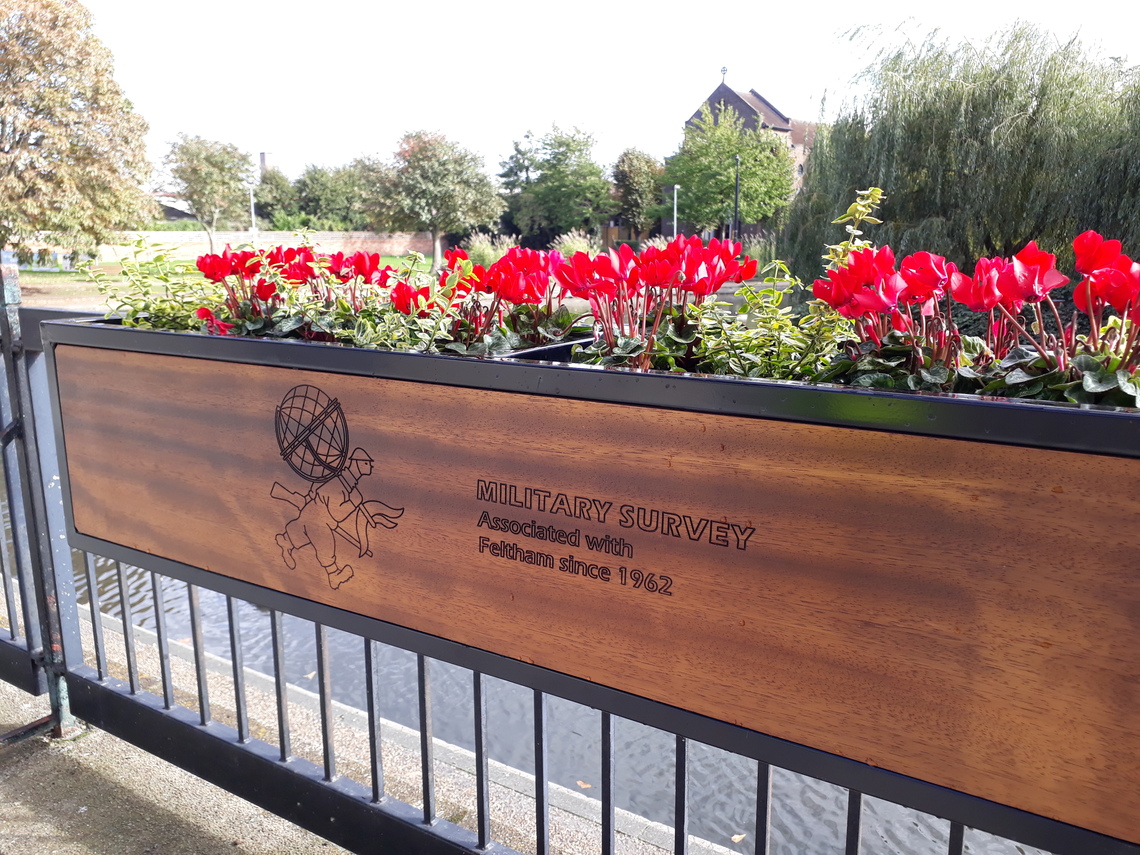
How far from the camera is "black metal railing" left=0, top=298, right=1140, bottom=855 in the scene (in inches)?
39.4

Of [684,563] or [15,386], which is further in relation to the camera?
[15,386]

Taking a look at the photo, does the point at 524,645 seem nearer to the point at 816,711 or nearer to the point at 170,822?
the point at 816,711

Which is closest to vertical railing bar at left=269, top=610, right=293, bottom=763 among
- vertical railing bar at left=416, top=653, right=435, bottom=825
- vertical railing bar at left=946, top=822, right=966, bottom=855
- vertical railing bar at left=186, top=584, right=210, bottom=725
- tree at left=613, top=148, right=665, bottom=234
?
vertical railing bar at left=186, top=584, right=210, bottom=725

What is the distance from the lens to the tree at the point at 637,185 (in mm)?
41438

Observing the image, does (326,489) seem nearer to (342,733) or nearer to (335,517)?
(335,517)

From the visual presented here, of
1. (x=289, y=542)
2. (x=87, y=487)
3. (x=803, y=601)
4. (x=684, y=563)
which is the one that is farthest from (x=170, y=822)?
(x=803, y=601)

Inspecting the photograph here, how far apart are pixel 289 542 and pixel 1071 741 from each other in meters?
1.12

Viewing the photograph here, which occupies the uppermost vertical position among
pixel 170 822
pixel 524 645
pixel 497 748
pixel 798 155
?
pixel 798 155

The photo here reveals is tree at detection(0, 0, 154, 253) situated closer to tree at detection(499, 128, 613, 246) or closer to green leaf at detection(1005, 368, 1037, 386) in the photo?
tree at detection(499, 128, 613, 246)

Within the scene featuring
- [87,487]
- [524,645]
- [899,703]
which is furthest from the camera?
[87,487]

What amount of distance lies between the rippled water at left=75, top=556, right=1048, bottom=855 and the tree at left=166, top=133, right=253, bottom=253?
33.1m

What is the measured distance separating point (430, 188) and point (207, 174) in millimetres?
8529

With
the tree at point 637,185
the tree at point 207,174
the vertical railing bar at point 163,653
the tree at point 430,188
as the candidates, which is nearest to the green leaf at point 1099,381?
the vertical railing bar at point 163,653

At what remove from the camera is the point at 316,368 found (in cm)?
131
